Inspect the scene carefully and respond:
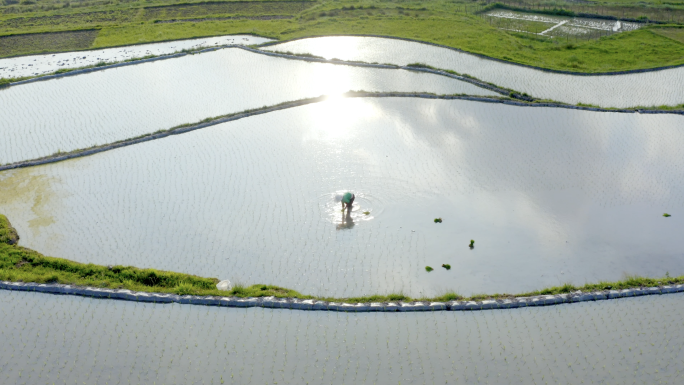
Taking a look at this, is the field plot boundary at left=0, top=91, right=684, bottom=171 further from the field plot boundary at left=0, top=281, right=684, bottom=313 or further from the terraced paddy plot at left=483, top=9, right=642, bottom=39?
the terraced paddy plot at left=483, top=9, right=642, bottom=39

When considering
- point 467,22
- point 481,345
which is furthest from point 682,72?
point 481,345

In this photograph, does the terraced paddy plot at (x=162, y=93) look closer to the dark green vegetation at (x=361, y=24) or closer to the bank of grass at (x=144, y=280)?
the dark green vegetation at (x=361, y=24)

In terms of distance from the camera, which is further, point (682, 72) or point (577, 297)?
point (682, 72)

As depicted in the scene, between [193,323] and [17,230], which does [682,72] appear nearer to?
[193,323]

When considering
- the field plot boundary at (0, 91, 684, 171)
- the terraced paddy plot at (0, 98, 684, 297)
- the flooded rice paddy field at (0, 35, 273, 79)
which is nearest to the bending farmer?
the terraced paddy plot at (0, 98, 684, 297)

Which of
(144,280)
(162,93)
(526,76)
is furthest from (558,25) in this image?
(144,280)

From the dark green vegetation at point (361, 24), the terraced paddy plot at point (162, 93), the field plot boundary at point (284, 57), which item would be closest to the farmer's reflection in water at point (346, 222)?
the terraced paddy plot at point (162, 93)

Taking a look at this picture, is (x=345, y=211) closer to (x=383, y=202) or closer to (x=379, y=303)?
(x=383, y=202)
